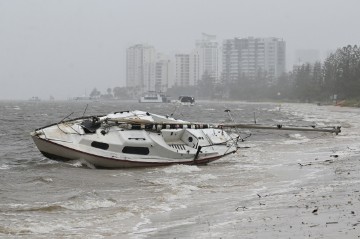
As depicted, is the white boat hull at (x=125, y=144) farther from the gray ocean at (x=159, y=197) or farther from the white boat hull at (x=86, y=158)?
the gray ocean at (x=159, y=197)

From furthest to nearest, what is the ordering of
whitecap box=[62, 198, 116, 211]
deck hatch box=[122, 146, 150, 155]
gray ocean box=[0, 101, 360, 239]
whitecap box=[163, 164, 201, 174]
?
deck hatch box=[122, 146, 150, 155]
whitecap box=[163, 164, 201, 174]
whitecap box=[62, 198, 116, 211]
gray ocean box=[0, 101, 360, 239]

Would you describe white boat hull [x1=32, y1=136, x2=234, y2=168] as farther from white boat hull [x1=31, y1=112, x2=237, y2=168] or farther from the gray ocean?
the gray ocean

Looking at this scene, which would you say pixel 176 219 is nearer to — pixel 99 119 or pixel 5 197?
pixel 5 197

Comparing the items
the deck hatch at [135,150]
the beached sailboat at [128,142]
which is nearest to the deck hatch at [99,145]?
the beached sailboat at [128,142]

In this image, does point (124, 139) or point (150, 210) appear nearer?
point (150, 210)

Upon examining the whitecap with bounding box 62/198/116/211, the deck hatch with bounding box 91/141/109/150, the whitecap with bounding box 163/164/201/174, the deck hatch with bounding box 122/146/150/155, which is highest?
the deck hatch with bounding box 91/141/109/150

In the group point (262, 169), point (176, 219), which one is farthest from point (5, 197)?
point (262, 169)

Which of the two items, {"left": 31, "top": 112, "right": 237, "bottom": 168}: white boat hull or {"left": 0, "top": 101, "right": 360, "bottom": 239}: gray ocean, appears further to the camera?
{"left": 31, "top": 112, "right": 237, "bottom": 168}: white boat hull

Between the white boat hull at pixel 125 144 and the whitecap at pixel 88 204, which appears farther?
the white boat hull at pixel 125 144

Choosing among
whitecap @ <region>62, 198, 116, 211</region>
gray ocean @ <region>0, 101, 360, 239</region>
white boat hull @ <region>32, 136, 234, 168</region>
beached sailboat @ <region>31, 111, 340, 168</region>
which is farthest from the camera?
beached sailboat @ <region>31, 111, 340, 168</region>

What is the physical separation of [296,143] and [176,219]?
90.5ft

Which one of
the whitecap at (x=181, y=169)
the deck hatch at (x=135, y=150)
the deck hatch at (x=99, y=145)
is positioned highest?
the deck hatch at (x=99, y=145)

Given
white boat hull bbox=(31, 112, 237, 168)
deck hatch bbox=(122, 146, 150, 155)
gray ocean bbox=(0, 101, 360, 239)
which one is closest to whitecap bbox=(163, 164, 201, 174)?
gray ocean bbox=(0, 101, 360, 239)

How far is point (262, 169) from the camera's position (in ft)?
84.1
